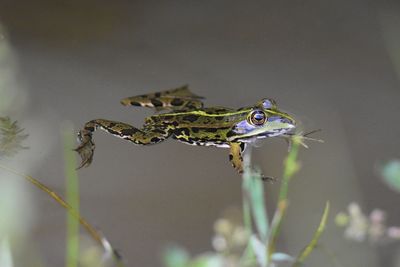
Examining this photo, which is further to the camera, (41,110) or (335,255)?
(41,110)

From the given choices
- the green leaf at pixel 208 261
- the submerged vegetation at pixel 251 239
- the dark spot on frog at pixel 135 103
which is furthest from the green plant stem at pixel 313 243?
the dark spot on frog at pixel 135 103

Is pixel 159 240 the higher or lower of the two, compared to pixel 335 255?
higher

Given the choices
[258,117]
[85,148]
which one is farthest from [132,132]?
[258,117]

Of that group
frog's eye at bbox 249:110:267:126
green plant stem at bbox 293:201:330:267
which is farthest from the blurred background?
frog's eye at bbox 249:110:267:126

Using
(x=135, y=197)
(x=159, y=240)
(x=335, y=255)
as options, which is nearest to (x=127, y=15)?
(x=135, y=197)

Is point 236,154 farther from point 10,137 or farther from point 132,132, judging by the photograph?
point 10,137

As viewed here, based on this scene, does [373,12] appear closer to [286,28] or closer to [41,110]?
[286,28]

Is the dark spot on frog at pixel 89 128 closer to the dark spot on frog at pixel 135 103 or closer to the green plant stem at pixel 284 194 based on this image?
the dark spot on frog at pixel 135 103
